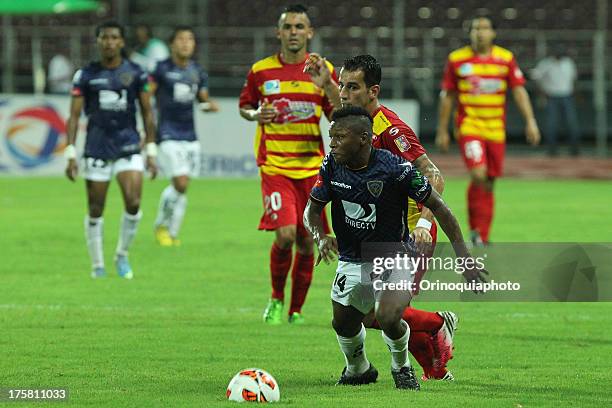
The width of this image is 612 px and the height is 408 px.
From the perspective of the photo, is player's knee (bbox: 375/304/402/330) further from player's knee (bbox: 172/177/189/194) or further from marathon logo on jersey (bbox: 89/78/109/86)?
player's knee (bbox: 172/177/189/194)

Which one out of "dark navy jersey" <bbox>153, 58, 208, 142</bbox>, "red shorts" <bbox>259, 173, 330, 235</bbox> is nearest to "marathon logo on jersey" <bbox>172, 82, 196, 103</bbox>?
"dark navy jersey" <bbox>153, 58, 208, 142</bbox>

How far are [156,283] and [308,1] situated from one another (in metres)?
22.1

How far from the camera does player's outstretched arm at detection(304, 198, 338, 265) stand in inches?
299

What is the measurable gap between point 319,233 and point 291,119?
331 cm

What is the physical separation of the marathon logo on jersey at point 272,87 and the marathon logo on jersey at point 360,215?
A: 3.34 metres

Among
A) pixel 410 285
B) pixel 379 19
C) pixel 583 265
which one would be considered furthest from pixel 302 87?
pixel 379 19

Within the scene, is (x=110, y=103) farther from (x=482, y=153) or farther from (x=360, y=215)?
(x=360, y=215)

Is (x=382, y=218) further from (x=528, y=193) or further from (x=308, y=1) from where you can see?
(x=308, y=1)

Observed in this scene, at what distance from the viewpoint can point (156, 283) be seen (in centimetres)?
1316

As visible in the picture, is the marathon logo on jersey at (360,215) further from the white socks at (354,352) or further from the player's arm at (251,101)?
the player's arm at (251,101)

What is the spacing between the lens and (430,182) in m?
7.99

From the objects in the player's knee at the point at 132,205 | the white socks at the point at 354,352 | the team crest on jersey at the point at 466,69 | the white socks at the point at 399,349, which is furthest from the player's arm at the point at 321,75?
the team crest on jersey at the point at 466,69

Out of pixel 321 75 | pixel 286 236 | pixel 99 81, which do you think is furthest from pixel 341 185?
pixel 99 81

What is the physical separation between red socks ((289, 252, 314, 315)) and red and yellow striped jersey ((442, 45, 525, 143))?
564cm
